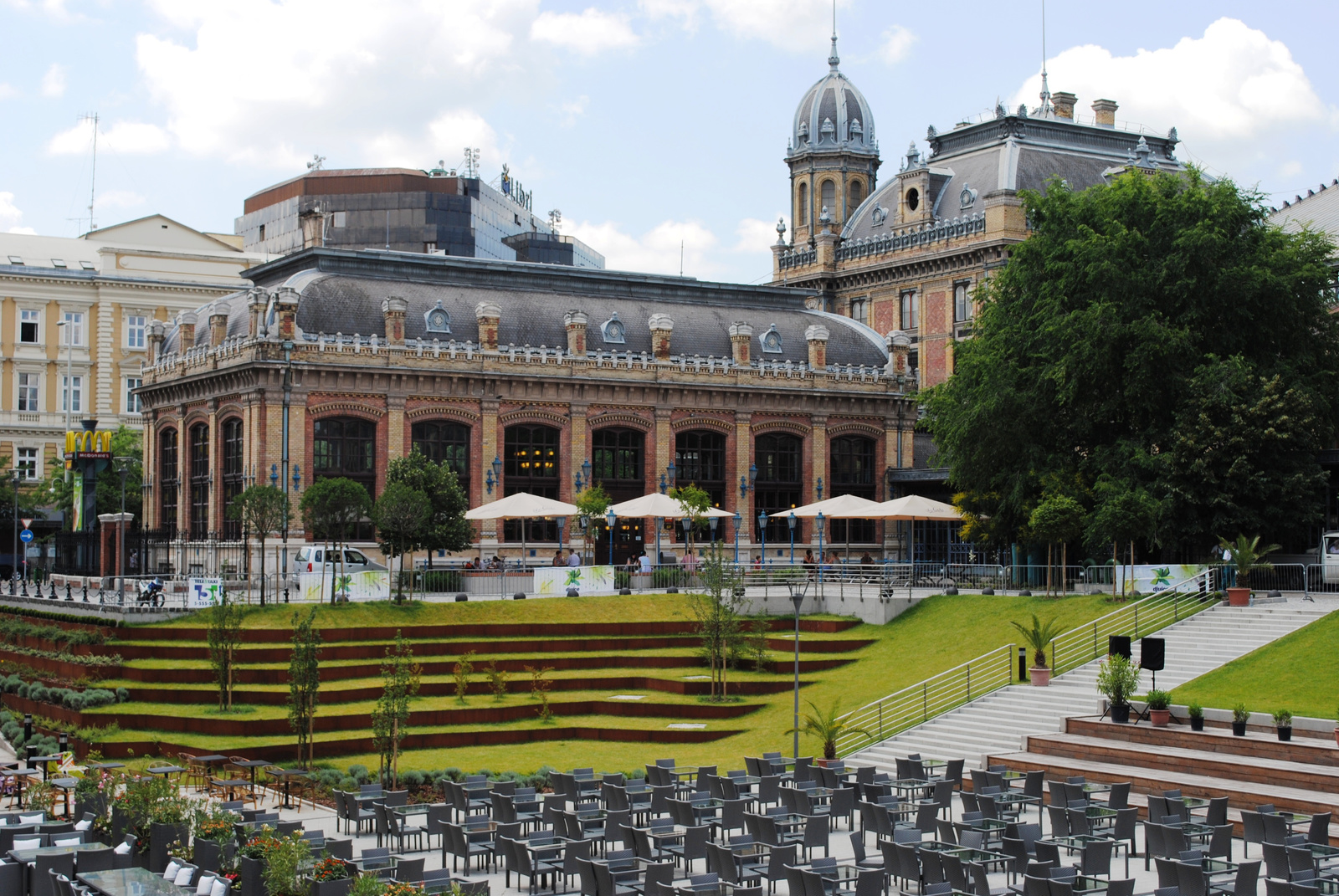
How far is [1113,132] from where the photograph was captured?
81250mm

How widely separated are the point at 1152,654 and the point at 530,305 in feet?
114

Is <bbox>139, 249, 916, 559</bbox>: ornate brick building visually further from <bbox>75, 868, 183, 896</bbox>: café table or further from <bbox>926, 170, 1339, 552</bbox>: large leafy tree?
<bbox>75, 868, 183, 896</bbox>: café table

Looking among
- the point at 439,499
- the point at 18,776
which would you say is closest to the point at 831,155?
the point at 439,499

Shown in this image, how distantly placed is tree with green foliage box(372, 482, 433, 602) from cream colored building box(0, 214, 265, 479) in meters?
38.8

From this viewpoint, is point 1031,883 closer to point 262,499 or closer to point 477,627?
point 477,627

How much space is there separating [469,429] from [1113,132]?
144 ft

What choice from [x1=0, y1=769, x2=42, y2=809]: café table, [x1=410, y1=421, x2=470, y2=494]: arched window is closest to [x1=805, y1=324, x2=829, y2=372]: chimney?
[x1=410, y1=421, x2=470, y2=494]: arched window

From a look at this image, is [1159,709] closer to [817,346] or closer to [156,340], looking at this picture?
[817,346]

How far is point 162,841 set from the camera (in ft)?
66.3

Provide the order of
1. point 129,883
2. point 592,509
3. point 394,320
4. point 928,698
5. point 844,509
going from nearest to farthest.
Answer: point 129,883 < point 928,698 < point 844,509 < point 592,509 < point 394,320

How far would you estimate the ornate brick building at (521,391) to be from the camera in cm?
5394

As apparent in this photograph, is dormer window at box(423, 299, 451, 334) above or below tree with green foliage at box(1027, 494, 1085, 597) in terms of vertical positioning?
above

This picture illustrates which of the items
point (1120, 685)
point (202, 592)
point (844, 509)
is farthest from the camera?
point (844, 509)

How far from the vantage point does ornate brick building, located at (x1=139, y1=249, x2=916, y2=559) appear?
2124 inches
